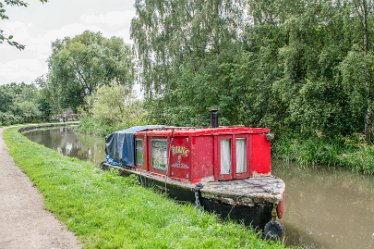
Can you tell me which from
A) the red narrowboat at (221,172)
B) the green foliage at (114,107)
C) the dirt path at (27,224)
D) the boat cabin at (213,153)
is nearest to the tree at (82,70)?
the green foliage at (114,107)

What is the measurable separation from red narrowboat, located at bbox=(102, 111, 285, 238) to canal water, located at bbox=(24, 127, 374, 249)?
108cm

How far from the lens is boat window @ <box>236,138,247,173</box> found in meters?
9.28

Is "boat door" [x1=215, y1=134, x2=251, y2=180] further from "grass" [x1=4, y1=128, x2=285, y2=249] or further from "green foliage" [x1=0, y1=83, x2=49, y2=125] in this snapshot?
"green foliage" [x1=0, y1=83, x2=49, y2=125]

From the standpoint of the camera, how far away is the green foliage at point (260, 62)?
49.8 feet

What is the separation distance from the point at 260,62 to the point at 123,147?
34.2 ft

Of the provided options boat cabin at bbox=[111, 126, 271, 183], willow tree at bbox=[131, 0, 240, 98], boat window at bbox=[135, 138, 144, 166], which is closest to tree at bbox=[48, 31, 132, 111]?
willow tree at bbox=[131, 0, 240, 98]

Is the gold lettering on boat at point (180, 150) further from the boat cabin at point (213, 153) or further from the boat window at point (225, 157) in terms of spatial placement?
the boat window at point (225, 157)

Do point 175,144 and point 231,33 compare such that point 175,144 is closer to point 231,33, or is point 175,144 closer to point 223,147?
point 223,147

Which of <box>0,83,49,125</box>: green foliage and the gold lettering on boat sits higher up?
<box>0,83,49,125</box>: green foliage

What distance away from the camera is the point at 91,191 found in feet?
27.9

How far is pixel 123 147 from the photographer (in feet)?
41.0

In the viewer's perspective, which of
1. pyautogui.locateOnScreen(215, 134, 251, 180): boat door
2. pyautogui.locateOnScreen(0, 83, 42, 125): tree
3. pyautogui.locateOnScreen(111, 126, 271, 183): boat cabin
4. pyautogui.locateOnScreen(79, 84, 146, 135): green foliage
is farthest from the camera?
pyautogui.locateOnScreen(0, 83, 42, 125): tree

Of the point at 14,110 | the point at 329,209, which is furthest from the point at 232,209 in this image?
the point at 14,110

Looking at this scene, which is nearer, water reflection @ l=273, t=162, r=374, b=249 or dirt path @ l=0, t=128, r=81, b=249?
dirt path @ l=0, t=128, r=81, b=249
